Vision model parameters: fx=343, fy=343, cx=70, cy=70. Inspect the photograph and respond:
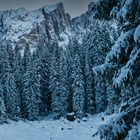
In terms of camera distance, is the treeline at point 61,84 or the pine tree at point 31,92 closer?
the treeline at point 61,84

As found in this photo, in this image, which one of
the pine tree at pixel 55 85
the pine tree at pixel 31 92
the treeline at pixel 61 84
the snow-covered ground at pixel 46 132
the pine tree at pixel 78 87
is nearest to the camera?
the snow-covered ground at pixel 46 132

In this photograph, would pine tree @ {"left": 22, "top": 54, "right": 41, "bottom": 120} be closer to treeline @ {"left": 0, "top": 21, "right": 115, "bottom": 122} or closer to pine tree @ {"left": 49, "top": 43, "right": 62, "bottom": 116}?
treeline @ {"left": 0, "top": 21, "right": 115, "bottom": 122}

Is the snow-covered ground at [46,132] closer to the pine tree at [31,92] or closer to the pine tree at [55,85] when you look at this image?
the pine tree at [31,92]

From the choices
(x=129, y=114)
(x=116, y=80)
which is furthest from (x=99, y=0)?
(x=129, y=114)

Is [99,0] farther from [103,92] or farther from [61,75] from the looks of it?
[61,75]

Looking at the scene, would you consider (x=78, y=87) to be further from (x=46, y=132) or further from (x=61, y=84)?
(x=46, y=132)

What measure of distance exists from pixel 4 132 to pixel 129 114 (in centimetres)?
2662

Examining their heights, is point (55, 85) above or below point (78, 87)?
above

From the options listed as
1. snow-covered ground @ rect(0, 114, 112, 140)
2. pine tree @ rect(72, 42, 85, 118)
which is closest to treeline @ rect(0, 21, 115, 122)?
pine tree @ rect(72, 42, 85, 118)

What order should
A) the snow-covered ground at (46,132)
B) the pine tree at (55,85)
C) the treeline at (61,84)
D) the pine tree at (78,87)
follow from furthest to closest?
1. the pine tree at (55,85)
2. the treeline at (61,84)
3. the pine tree at (78,87)
4. the snow-covered ground at (46,132)

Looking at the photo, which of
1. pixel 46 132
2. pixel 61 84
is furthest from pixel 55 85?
pixel 46 132

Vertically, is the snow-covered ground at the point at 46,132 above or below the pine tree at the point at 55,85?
below

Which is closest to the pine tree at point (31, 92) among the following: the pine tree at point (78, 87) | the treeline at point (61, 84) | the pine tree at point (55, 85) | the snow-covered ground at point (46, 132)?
the treeline at point (61, 84)

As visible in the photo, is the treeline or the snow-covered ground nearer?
the snow-covered ground
